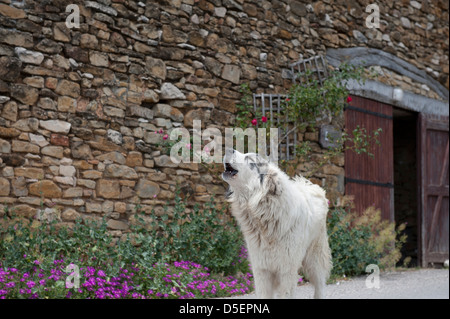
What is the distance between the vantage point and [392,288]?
656 cm

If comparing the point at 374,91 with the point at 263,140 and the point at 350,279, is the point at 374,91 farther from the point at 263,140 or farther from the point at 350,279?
the point at 350,279

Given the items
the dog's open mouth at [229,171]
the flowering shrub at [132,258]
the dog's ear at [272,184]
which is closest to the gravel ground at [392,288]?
the flowering shrub at [132,258]

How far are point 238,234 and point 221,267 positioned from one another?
22.2 inches

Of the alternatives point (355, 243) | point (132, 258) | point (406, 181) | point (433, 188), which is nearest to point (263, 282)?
point (132, 258)

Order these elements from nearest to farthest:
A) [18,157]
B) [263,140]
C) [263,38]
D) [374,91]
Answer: [18,157]
[263,140]
[263,38]
[374,91]

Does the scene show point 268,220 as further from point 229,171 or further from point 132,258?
point 132,258

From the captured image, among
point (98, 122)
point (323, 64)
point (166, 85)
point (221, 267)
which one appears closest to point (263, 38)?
point (323, 64)

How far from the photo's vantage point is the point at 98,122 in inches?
249

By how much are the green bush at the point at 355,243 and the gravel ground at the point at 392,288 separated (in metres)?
0.20

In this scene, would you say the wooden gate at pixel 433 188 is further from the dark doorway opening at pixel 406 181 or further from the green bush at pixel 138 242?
the green bush at pixel 138 242

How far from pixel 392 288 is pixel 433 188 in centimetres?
417

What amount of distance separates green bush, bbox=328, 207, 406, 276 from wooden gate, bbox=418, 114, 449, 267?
67.9 inches

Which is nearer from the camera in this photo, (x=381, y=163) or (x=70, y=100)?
(x=70, y=100)

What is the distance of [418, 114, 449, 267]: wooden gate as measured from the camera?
10055 millimetres
